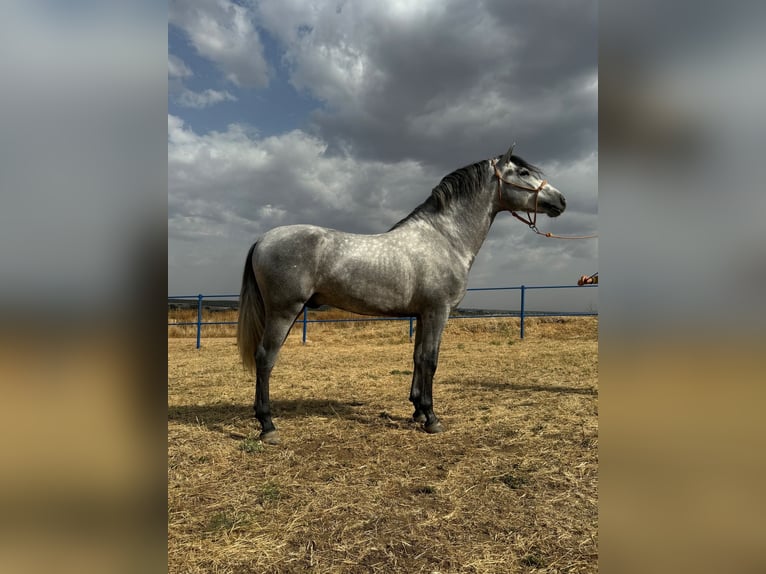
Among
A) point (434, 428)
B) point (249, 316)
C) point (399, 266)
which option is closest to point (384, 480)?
point (434, 428)

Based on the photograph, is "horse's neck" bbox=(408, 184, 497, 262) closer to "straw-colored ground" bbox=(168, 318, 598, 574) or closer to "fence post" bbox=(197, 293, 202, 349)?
"straw-colored ground" bbox=(168, 318, 598, 574)

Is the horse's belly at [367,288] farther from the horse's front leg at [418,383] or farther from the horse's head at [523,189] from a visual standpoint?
the horse's head at [523,189]

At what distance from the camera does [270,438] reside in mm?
3316

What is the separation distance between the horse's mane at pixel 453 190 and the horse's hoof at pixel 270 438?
6.97 ft

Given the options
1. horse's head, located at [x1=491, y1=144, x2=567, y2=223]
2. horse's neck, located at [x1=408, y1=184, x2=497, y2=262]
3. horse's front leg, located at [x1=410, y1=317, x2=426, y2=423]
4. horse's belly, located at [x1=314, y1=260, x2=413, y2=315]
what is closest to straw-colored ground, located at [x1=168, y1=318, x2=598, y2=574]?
horse's front leg, located at [x1=410, y1=317, x2=426, y2=423]

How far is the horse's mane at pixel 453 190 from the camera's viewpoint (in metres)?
4.03

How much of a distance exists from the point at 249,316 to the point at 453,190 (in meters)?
2.20

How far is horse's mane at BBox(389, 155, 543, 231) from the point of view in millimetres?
4027
